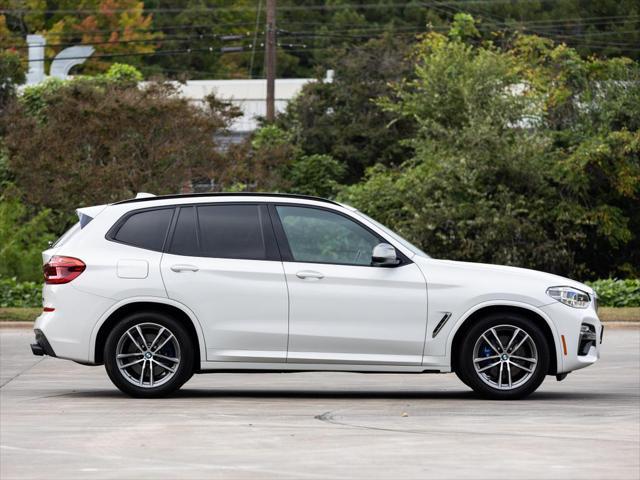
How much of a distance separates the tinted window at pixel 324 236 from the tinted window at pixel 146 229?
1038mm

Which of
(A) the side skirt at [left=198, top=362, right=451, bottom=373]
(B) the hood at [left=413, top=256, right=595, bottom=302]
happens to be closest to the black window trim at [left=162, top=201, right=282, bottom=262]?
(A) the side skirt at [left=198, top=362, right=451, bottom=373]

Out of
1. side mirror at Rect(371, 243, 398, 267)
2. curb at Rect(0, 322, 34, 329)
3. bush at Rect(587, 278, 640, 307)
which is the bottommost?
curb at Rect(0, 322, 34, 329)

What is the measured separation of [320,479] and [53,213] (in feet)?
85.3

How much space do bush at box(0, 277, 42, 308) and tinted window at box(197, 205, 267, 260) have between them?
12918mm

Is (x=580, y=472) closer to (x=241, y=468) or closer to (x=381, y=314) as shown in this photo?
(x=241, y=468)

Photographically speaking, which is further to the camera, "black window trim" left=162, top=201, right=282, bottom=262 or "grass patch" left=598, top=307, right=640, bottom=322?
"grass patch" left=598, top=307, right=640, bottom=322

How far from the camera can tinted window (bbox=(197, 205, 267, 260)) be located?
12.5 metres

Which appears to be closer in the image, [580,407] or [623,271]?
[580,407]

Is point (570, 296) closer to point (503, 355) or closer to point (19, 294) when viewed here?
point (503, 355)

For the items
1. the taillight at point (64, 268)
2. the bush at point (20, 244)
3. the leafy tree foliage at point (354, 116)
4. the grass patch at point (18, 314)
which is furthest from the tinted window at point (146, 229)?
the leafy tree foliage at point (354, 116)

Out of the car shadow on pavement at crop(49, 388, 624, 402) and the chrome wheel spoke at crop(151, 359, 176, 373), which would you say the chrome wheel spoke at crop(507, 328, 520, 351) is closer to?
the car shadow on pavement at crop(49, 388, 624, 402)

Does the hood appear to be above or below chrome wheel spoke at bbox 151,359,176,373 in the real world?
above

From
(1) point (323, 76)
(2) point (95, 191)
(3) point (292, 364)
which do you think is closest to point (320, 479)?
(3) point (292, 364)

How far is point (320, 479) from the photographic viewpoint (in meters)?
8.09
